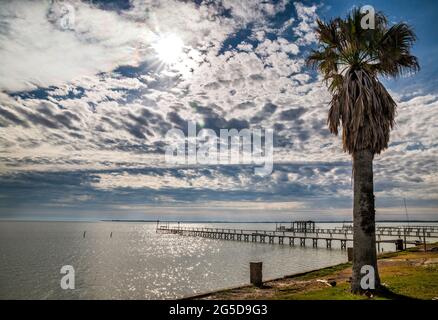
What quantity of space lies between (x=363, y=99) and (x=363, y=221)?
4.97 metres

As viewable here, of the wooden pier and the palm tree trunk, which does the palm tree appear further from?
the wooden pier

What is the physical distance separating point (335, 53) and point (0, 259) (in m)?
61.4

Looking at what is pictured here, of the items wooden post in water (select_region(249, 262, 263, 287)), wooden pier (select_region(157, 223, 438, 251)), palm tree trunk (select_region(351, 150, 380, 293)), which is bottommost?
wooden pier (select_region(157, 223, 438, 251))

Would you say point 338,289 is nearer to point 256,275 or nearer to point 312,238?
point 256,275

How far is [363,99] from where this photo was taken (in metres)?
14.0

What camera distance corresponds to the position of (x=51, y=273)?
135 feet

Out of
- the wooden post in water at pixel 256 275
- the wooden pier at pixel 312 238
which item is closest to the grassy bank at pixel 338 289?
the wooden post in water at pixel 256 275

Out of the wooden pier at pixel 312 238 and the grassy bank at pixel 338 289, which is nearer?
the grassy bank at pixel 338 289

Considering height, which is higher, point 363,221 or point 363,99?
point 363,99

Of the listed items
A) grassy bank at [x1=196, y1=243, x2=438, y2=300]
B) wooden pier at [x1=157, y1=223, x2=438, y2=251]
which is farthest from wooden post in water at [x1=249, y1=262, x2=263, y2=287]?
wooden pier at [x1=157, y1=223, x2=438, y2=251]

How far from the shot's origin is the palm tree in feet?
44.4

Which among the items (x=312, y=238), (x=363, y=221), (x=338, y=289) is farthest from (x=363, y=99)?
(x=312, y=238)

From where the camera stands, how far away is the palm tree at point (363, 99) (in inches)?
533

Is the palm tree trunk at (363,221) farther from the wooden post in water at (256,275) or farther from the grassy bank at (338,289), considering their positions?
the wooden post in water at (256,275)
